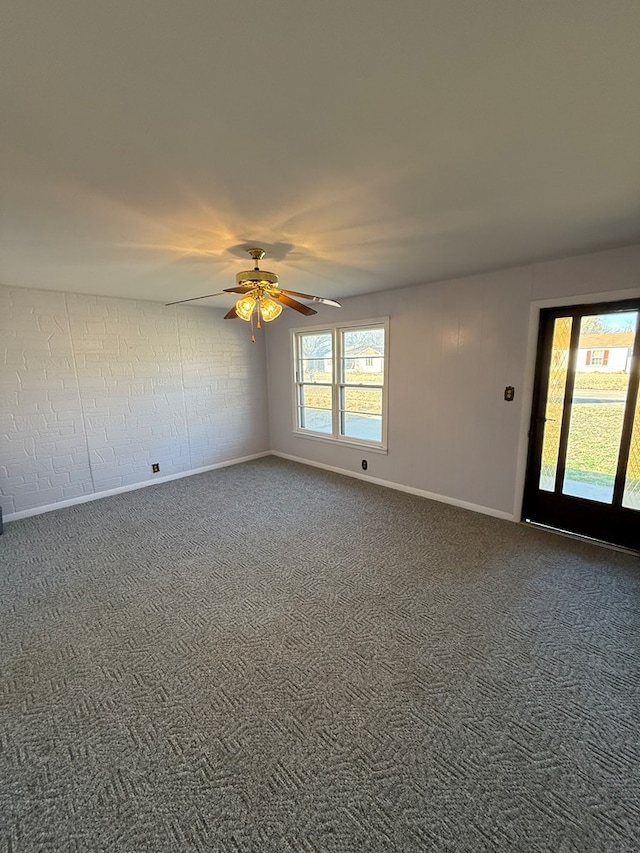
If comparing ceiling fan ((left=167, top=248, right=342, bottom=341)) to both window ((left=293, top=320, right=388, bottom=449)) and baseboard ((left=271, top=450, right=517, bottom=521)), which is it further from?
baseboard ((left=271, top=450, right=517, bottom=521))

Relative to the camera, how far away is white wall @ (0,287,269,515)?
3.69 metres

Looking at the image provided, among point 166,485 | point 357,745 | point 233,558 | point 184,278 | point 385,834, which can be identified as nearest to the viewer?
point 385,834

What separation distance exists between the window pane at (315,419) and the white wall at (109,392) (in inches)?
37.4

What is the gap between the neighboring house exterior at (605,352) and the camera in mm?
2842

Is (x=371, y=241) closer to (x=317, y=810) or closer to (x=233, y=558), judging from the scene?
(x=233, y=558)

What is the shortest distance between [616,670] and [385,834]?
4.83ft

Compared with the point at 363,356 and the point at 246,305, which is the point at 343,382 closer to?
the point at 363,356

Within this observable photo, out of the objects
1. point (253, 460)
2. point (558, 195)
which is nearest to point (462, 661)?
point (558, 195)

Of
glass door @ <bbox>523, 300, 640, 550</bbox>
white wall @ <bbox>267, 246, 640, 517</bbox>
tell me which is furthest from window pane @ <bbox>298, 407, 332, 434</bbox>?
glass door @ <bbox>523, 300, 640, 550</bbox>

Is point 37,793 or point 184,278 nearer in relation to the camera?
point 37,793

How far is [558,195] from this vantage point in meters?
1.82

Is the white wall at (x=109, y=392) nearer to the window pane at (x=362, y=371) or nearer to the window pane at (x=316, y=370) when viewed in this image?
the window pane at (x=316, y=370)

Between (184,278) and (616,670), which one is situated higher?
(184,278)

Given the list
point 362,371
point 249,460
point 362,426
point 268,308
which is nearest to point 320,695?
point 268,308
